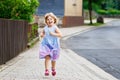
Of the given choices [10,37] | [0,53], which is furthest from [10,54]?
[0,53]

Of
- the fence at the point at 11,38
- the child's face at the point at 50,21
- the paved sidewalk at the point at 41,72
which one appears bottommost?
the paved sidewalk at the point at 41,72

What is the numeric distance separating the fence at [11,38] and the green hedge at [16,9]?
368 cm

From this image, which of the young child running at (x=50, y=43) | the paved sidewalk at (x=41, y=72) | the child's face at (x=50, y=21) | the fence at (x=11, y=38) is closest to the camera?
the child's face at (x=50, y=21)

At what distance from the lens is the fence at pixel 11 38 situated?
1468 cm

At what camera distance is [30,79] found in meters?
11.1

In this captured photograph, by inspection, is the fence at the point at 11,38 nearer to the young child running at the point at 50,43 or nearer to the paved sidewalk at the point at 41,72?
the paved sidewalk at the point at 41,72

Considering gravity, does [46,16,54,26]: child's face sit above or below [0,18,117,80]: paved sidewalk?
above

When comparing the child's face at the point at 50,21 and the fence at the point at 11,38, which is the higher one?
the child's face at the point at 50,21

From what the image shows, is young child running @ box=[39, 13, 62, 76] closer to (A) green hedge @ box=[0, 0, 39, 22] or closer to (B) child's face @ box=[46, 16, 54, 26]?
(B) child's face @ box=[46, 16, 54, 26]

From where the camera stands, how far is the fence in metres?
14.7

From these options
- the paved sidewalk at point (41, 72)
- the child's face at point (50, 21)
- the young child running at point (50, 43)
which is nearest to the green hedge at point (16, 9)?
the paved sidewalk at point (41, 72)

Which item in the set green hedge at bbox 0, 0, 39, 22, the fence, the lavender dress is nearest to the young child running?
the lavender dress

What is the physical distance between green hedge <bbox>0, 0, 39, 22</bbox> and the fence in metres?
3.68

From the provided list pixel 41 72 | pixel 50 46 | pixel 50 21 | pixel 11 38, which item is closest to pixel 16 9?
pixel 11 38
